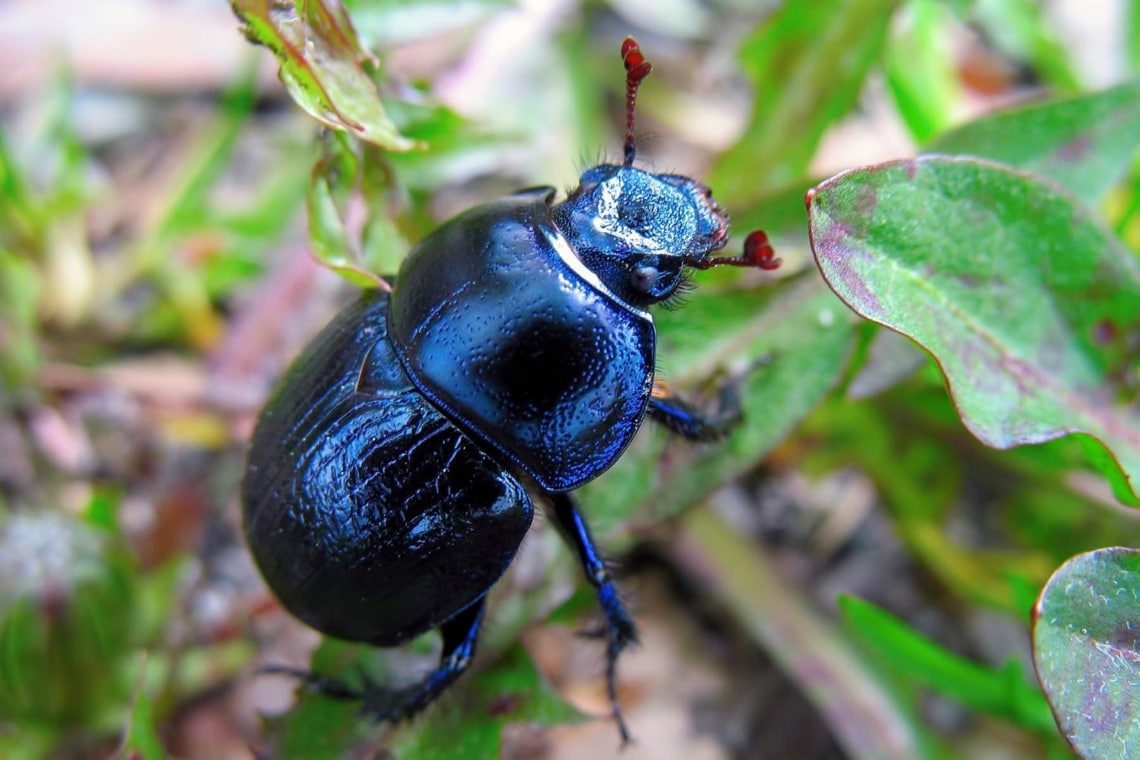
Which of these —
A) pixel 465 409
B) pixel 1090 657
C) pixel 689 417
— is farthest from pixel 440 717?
pixel 1090 657

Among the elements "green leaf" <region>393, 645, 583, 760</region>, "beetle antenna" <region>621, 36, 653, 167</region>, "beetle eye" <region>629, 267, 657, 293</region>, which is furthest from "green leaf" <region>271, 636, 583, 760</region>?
"beetle antenna" <region>621, 36, 653, 167</region>

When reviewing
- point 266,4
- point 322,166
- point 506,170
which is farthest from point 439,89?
point 266,4

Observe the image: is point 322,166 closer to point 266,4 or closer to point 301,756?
point 266,4

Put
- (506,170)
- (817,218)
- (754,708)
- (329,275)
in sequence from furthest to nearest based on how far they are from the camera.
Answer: (506,170), (329,275), (754,708), (817,218)

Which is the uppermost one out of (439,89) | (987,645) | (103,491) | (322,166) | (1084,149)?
(1084,149)

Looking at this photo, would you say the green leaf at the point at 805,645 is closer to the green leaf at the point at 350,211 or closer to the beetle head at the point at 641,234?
the beetle head at the point at 641,234

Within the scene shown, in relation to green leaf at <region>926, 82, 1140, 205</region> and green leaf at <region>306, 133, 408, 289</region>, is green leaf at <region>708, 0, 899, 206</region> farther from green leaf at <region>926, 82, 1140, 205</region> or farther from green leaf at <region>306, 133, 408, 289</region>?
green leaf at <region>306, 133, 408, 289</region>

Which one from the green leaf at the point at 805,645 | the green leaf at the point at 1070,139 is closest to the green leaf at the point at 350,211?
the green leaf at the point at 805,645
